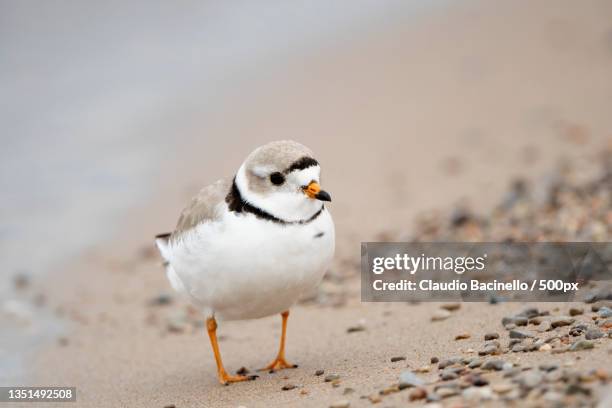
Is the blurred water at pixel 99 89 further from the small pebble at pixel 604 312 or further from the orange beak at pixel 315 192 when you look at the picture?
the small pebble at pixel 604 312

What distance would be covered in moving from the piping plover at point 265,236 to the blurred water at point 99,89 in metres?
2.33

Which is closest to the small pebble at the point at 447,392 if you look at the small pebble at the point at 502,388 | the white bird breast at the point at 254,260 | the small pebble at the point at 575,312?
the small pebble at the point at 502,388

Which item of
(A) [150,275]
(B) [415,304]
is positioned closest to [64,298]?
(A) [150,275]

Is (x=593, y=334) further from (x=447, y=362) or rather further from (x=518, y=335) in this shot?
(x=447, y=362)

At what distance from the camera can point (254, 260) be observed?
5301 mm

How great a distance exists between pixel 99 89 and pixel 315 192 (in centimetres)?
1067

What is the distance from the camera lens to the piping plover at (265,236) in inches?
209

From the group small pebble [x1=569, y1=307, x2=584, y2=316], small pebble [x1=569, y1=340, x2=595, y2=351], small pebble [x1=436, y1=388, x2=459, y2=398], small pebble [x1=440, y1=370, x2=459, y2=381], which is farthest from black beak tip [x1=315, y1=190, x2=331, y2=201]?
small pebble [x1=569, y1=307, x2=584, y2=316]

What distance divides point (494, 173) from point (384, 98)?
10.1 ft

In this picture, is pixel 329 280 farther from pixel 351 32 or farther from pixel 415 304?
pixel 351 32

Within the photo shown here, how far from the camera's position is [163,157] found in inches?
481

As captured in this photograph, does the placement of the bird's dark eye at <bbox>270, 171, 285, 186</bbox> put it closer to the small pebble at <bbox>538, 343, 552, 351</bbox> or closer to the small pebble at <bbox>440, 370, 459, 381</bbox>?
the small pebble at <bbox>440, 370, 459, 381</bbox>

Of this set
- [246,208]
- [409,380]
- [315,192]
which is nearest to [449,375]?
[409,380]

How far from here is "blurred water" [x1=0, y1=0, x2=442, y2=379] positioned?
10.5 metres
